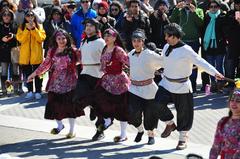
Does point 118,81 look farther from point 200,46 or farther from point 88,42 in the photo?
point 200,46

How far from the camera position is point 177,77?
7.18m

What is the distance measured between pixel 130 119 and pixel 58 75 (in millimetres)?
1246

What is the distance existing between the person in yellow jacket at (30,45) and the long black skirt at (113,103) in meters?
3.04

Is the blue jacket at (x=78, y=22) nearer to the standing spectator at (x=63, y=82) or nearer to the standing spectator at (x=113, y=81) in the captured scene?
the standing spectator at (x=63, y=82)

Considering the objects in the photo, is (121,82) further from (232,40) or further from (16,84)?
(16,84)

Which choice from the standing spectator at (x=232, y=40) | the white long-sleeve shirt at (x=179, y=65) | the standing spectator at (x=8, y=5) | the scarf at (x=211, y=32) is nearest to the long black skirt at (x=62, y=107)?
the white long-sleeve shirt at (x=179, y=65)

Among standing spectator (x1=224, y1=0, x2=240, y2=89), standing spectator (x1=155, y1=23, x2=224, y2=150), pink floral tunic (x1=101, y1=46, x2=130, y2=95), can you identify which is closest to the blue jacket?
standing spectator (x1=224, y1=0, x2=240, y2=89)

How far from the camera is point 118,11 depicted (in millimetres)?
10922

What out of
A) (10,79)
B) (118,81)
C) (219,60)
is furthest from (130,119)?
(10,79)

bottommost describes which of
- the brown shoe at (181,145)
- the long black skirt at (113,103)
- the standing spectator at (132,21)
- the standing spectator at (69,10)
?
the brown shoe at (181,145)

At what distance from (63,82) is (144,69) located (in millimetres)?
1249

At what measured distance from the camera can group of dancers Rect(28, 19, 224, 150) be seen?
7.21m

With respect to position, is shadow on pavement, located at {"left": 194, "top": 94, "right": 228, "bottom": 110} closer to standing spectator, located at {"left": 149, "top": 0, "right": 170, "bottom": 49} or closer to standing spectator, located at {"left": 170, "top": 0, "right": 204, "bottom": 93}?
standing spectator, located at {"left": 170, "top": 0, "right": 204, "bottom": 93}

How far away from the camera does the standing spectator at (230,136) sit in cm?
502
